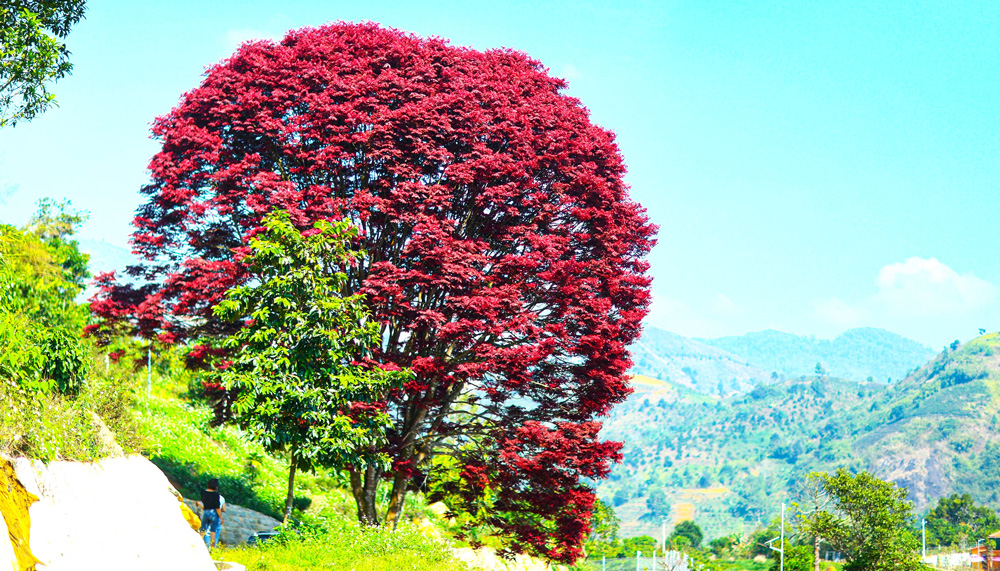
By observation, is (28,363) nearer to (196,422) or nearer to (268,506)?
(268,506)

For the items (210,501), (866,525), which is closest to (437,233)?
(210,501)

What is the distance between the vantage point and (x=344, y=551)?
1434 centimetres

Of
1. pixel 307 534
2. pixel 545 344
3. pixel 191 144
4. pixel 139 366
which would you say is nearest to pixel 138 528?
pixel 307 534

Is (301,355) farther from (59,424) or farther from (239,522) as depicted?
(239,522)

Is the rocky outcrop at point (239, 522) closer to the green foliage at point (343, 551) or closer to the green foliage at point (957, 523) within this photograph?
the green foliage at point (343, 551)

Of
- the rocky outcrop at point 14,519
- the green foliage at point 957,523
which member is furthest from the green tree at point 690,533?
the rocky outcrop at point 14,519

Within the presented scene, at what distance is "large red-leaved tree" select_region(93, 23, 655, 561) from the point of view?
641 inches

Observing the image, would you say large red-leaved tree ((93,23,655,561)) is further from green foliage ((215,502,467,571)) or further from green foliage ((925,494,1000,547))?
green foliage ((925,494,1000,547))

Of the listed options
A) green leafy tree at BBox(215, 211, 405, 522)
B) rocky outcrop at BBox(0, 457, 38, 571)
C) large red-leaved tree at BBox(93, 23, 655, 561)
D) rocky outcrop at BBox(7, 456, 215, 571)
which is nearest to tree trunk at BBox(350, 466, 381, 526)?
large red-leaved tree at BBox(93, 23, 655, 561)

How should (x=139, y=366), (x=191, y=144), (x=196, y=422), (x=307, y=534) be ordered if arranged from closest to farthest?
(x=307, y=534), (x=191, y=144), (x=139, y=366), (x=196, y=422)

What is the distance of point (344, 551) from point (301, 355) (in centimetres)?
335

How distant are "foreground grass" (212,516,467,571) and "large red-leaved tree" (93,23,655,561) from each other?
1.50 metres

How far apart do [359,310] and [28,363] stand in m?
5.16

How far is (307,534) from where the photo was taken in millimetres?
14953
